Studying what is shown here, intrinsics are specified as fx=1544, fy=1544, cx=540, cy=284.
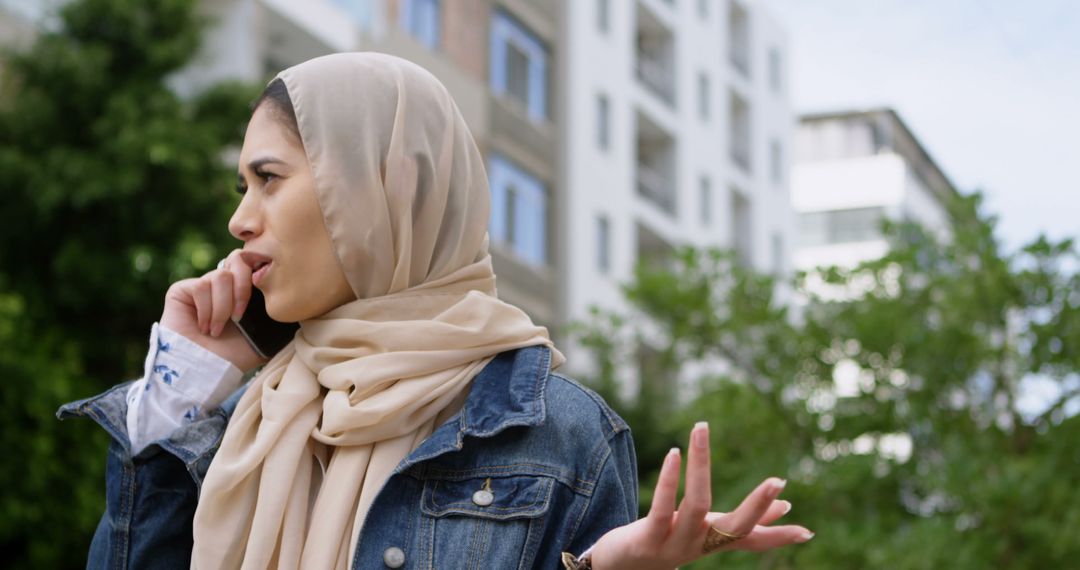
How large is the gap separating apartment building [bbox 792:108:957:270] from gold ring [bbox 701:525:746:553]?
44453mm

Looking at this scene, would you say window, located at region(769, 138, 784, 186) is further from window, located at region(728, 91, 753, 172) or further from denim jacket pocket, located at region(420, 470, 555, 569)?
denim jacket pocket, located at region(420, 470, 555, 569)

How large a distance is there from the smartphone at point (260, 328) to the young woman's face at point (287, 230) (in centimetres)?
16

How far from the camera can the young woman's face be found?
2.47 meters

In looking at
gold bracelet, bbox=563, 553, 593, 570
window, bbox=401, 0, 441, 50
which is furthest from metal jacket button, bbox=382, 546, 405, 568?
window, bbox=401, 0, 441, 50

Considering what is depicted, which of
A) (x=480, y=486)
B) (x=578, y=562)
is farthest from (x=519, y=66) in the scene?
(x=578, y=562)

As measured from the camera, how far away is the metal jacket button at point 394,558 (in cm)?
230

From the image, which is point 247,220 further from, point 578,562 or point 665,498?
point 665,498

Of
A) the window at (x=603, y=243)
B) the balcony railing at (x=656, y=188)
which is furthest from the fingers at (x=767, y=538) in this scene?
the balcony railing at (x=656, y=188)

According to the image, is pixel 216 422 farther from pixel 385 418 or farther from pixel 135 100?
pixel 135 100

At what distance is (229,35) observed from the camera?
14953 millimetres

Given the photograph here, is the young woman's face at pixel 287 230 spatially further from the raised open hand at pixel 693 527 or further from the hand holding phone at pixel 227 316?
the raised open hand at pixel 693 527

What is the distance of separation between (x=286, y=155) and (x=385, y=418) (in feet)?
1.53

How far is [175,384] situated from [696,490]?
1.06 meters

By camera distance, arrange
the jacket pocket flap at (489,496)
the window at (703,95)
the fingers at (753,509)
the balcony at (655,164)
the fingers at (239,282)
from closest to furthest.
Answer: the fingers at (753,509), the jacket pocket flap at (489,496), the fingers at (239,282), the balcony at (655,164), the window at (703,95)
